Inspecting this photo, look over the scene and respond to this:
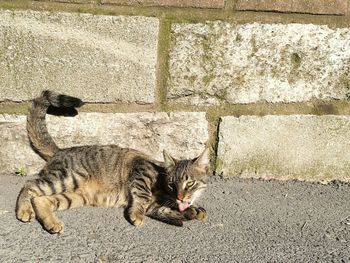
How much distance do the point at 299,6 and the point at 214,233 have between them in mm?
1682

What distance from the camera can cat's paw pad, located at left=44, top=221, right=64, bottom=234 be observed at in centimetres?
270

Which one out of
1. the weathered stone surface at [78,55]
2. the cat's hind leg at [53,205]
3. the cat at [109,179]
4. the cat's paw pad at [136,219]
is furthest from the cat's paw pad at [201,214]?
the weathered stone surface at [78,55]

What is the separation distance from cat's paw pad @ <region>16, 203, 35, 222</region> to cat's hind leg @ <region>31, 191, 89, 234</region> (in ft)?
0.10

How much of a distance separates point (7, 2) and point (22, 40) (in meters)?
0.25

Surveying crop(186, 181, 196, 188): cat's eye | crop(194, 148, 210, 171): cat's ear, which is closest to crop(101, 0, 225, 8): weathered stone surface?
crop(194, 148, 210, 171): cat's ear

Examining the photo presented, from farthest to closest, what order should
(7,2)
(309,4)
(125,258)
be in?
(309,4)
(7,2)
(125,258)

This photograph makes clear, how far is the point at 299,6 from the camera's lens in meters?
3.34

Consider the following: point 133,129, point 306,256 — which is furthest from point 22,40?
point 306,256

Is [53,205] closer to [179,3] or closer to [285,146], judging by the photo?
[179,3]

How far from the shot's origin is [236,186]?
137 inches

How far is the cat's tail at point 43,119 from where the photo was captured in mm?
3188

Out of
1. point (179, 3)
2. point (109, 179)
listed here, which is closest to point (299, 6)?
point (179, 3)

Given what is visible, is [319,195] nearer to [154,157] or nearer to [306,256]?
[306,256]

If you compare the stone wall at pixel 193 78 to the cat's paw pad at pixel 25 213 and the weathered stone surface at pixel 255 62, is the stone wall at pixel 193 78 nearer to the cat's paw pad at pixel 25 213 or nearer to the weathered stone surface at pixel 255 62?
the weathered stone surface at pixel 255 62
